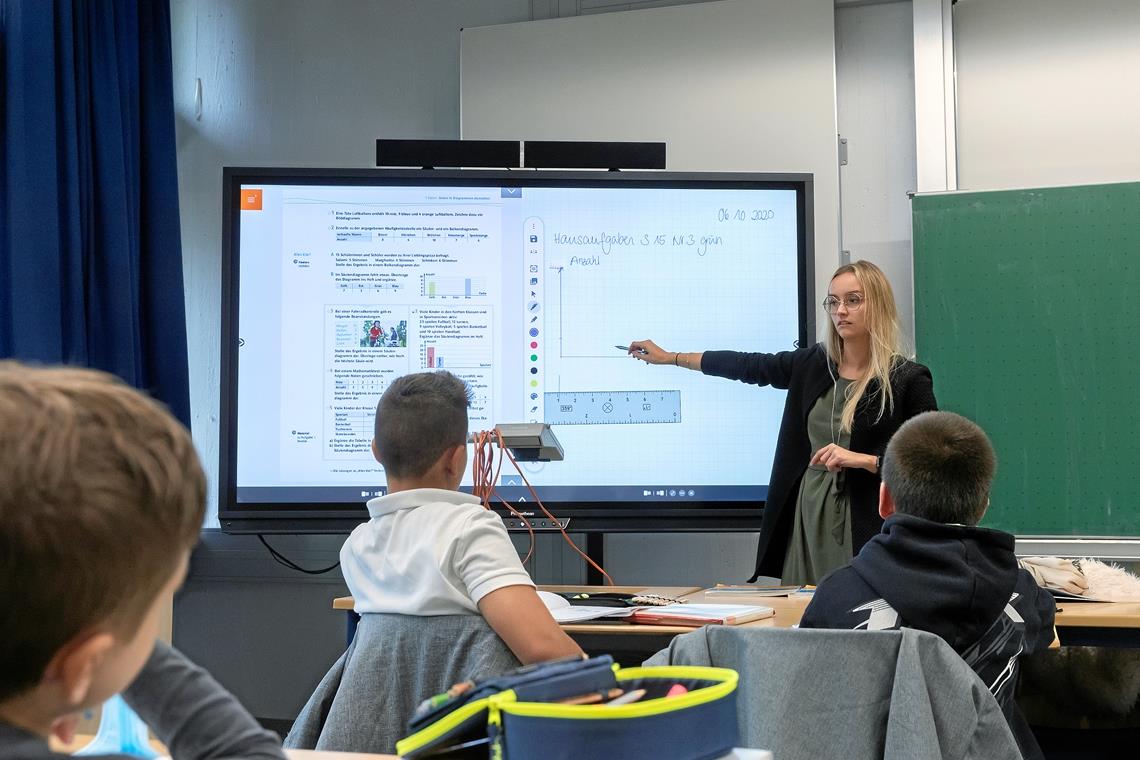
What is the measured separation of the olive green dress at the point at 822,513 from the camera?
3.02m

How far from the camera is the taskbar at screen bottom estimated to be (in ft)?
11.2

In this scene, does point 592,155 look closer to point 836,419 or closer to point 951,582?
point 836,419

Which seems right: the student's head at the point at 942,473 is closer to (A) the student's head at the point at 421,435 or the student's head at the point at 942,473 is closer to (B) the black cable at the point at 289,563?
(A) the student's head at the point at 421,435

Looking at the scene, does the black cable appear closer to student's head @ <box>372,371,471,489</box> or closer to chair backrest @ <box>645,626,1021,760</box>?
student's head @ <box>372,371,471,489</box>

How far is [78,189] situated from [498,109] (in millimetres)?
1390

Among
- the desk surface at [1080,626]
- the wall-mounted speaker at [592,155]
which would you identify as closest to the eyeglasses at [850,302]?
the wall-mounted speaker at [592,155]

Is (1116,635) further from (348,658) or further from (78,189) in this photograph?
(78,189)

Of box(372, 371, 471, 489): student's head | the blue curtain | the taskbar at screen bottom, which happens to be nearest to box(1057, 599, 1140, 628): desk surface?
box(372, 371, 471, 489): student's head

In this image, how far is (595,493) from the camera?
134 inches

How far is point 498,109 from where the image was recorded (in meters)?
3.87

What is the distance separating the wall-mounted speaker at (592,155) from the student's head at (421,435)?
5.70 ft

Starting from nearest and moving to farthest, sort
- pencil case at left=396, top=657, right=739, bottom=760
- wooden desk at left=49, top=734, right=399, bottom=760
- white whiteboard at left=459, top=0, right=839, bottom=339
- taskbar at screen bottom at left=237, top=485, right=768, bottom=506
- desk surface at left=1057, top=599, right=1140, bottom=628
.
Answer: pencil case at left=396, top=657, right=739, bottom=760 → wooden desk at left=49, top=734, right=399, bottom=760 → desk surface at left=1057, top=599, right=1140, bottom=628 → taskbar at screen bottom at left=237, top=485, right=768, bottom=506 → white whiteboard at left=459, top=0, right=839, bottom=339

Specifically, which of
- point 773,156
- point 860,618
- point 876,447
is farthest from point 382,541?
point 773,156

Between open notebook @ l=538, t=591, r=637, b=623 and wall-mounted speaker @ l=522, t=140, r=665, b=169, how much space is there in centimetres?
160
